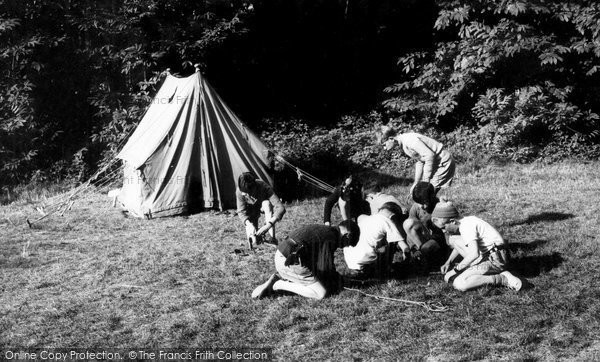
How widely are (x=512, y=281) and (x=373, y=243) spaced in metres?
1.46

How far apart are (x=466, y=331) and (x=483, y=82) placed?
31.6 ft

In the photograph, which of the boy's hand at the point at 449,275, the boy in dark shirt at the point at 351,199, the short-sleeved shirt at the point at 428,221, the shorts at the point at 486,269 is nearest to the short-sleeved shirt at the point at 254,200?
the boy in dark shirt at the point at 351,199

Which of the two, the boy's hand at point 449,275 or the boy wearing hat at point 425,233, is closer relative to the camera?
the boy's hand at point 449,275

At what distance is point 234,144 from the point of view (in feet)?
39.2

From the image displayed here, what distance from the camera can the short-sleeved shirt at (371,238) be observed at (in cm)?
749

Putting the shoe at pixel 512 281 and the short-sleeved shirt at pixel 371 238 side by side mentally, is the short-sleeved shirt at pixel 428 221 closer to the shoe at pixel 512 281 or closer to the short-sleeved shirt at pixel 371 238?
the short-sleeved shirt at pixel 371 238

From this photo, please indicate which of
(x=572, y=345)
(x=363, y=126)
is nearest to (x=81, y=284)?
(x=572, y=345)

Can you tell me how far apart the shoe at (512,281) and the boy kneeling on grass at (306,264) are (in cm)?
171

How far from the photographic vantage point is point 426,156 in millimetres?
8883

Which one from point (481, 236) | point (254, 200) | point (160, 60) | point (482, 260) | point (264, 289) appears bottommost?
point (264, 289)

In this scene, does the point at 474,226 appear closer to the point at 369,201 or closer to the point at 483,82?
the point at 369,201

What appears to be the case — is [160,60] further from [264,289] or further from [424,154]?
[264,289]

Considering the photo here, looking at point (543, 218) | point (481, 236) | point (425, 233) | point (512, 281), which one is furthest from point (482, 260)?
point (543, 218)

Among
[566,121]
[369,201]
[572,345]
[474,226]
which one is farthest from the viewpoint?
[566,121]
